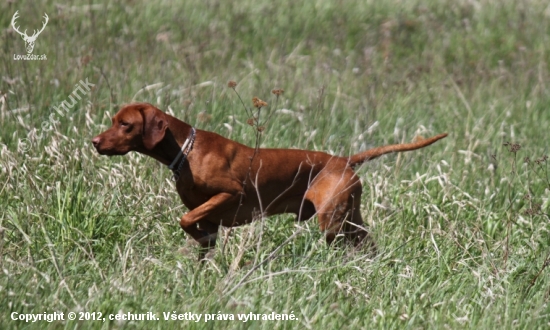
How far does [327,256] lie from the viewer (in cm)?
472

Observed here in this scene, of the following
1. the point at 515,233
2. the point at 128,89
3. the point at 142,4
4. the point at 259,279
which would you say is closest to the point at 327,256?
the point at 259,279

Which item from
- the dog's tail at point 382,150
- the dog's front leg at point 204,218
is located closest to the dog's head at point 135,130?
the dog's front leg at point 204,218

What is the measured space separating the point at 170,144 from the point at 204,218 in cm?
45

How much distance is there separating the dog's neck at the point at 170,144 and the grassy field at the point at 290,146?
0.38 meters

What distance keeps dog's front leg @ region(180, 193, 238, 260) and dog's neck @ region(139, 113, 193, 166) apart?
33 cm

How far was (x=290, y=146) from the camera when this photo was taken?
6.39 m

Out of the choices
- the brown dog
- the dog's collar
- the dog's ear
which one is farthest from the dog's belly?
the dog's ear

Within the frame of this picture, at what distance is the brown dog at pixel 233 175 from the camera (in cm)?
473

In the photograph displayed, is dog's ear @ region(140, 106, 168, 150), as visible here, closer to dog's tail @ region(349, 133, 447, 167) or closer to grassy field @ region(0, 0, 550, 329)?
grassy field @ region(0, 0, 550, 329)

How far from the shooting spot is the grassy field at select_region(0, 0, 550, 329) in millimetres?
4133

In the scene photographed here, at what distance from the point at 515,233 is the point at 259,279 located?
2004mm

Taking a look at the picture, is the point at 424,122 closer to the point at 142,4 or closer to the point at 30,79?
the point at 30,79

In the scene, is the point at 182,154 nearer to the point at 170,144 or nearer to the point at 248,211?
the point at 170,144

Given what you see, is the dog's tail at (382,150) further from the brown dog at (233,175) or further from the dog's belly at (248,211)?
the dog's belly at (248,211)
